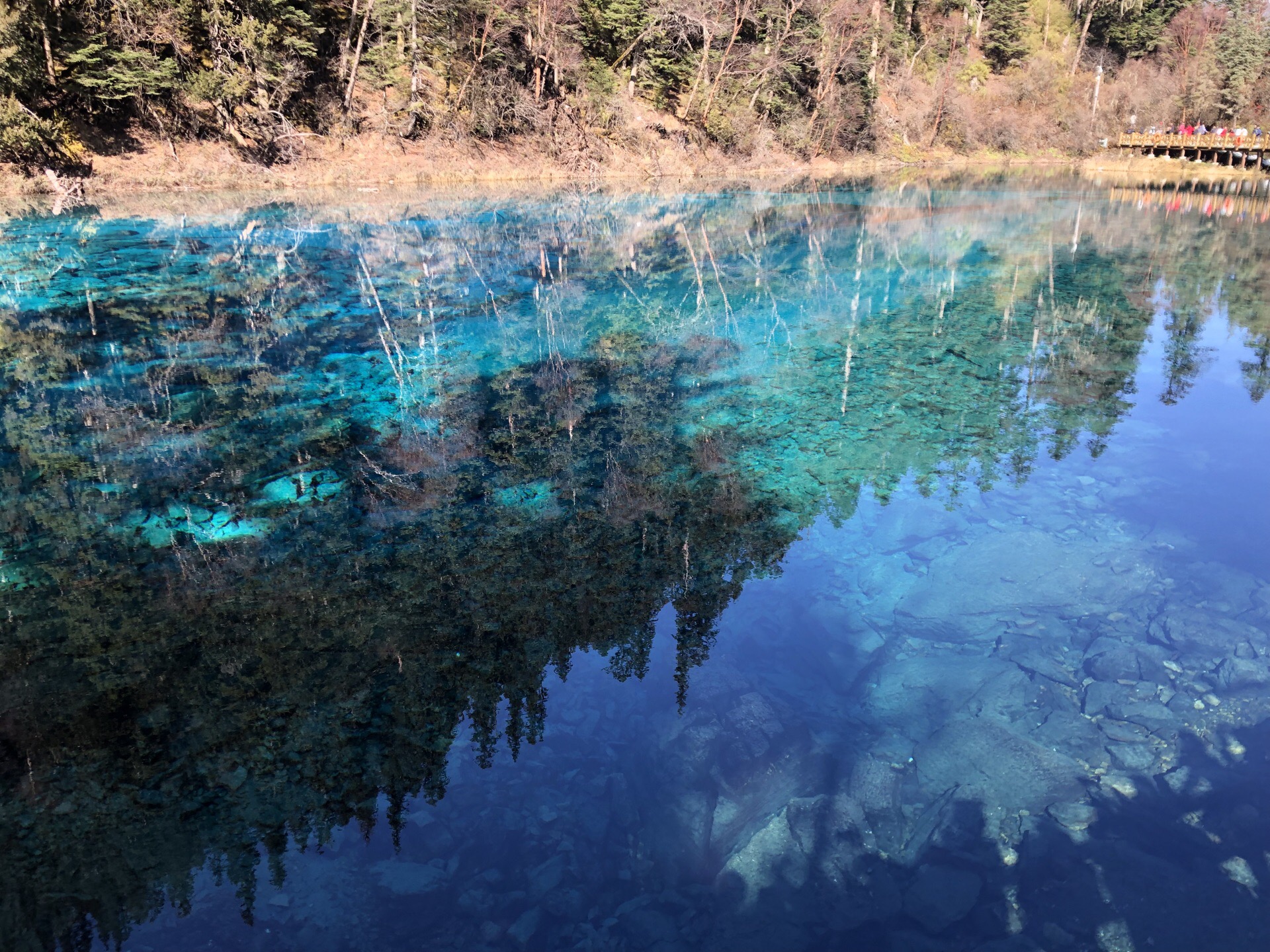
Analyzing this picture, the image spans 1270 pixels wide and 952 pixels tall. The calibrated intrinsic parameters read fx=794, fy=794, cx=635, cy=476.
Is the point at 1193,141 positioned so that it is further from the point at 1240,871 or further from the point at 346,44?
the point at 1240,871

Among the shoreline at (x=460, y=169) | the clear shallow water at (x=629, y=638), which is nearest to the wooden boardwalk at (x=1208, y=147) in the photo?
the shoreline at (x=460, y=169)

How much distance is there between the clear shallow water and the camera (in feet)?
11.0

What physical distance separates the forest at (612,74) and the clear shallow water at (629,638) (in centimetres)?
1665

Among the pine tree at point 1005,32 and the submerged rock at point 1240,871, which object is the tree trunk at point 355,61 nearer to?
the submerged rock at point 1240,871

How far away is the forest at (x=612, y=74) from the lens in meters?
22.7

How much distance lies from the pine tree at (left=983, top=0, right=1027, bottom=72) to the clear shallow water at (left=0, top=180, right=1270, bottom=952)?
156ft

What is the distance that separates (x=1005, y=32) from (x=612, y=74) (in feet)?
104

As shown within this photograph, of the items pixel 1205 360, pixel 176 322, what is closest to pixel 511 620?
pixel 176 322

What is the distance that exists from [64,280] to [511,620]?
12.5 meters

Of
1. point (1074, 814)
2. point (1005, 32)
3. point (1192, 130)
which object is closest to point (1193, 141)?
point (1192, 130)

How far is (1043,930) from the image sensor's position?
3.17 metres

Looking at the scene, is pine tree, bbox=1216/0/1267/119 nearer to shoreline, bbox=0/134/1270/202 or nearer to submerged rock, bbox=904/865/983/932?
shoreline, bbox=0/134/1270/202

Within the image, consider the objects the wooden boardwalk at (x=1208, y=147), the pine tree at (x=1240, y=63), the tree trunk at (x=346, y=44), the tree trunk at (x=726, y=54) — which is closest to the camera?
the tree trunk at (x=346, y=44)

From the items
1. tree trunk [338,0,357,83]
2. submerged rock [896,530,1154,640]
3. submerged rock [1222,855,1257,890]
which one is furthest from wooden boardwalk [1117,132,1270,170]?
submerged rock [1222,855,1257,890]
